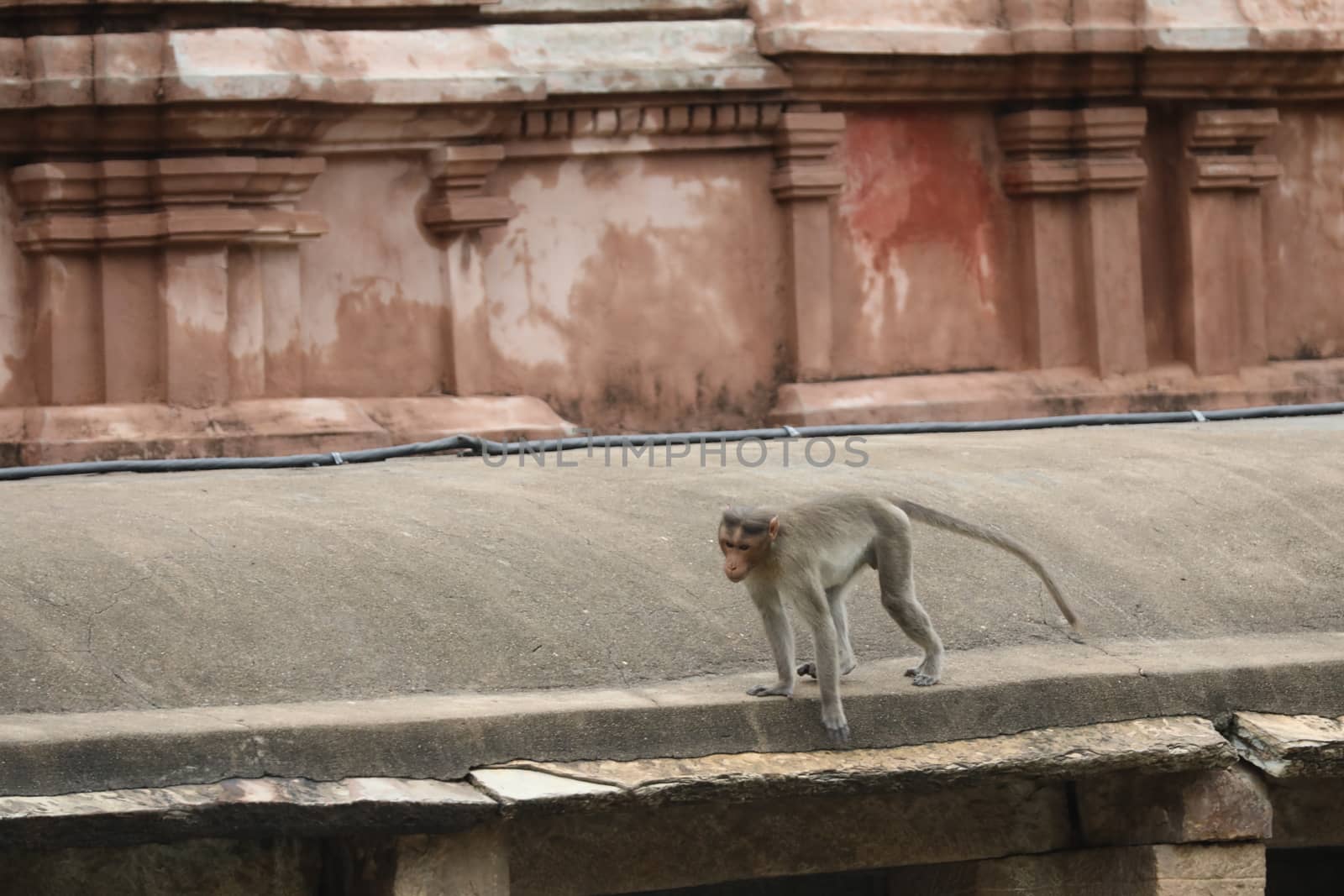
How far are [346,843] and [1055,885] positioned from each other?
5.98ft

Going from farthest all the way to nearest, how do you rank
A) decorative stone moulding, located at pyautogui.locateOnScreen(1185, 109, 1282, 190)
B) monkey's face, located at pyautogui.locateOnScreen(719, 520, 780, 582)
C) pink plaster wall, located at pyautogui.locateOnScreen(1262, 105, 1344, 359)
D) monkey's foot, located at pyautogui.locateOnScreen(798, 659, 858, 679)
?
pink plaster wall, located at pyautogui.locateOnScreen(1262, 105, 1344, 359)
decorative stone moulding, located at pyautogui.locateOnScreen(1185, 109, 1282, 190)
monkey's foot, located at pyautogui.locateOnScreen(798, 659, 858, 679)
monkey's face, located at pyautogui.locateOnScreen(719, 520, 780, 582)

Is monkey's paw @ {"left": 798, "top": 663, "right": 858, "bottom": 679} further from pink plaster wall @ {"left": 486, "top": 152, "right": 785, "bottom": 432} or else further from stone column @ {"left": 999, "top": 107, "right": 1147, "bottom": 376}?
stone column @ {"left": 999, "top": 107, "right": 1147, "bottom": 376}

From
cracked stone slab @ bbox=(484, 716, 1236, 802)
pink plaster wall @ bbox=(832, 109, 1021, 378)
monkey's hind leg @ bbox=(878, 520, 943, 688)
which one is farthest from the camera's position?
pink plaster wall @ bbox=(832, 109, 1021, 378)

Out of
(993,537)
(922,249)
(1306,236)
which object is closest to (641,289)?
(922,249)

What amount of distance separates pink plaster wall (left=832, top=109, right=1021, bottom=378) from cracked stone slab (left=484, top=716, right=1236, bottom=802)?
4.66 meters

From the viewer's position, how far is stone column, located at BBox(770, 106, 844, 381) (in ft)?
30.6

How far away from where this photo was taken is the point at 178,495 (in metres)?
6.20

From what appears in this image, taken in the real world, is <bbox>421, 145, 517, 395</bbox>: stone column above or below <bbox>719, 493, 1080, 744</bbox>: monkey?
above

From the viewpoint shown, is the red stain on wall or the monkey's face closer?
the monkey's face

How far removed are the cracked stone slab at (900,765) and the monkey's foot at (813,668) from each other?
0.32 metres

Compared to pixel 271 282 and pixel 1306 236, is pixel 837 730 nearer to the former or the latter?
pixel 271 282

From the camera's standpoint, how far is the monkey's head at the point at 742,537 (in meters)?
4.61

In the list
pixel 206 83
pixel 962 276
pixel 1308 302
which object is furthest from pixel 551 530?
pixel 1308 302

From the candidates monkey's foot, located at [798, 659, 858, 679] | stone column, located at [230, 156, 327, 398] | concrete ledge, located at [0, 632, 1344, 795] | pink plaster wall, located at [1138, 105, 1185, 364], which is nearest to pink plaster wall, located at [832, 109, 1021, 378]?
pink plaster wall, located at [1138, 105, 1185, 364]
